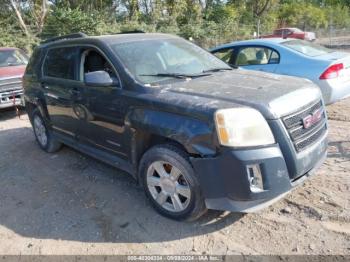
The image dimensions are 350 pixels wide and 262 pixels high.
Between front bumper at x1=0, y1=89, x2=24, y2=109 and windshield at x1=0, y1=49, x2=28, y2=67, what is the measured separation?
1.35m

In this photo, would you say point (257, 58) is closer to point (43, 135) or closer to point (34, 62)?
point (34, 62)

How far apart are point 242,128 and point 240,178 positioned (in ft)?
1.33

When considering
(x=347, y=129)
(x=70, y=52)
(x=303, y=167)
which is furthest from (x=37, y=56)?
(x=347, y=129)

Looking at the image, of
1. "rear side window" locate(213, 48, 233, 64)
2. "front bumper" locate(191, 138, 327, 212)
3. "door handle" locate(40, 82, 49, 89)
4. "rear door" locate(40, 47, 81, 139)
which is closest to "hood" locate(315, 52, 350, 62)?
"rear side window" locate(213, 48, 233, 64)

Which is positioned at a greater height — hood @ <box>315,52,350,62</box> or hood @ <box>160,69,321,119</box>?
hood @ <box>160,69,321,119</box>

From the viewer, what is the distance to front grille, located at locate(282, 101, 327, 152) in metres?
3.16

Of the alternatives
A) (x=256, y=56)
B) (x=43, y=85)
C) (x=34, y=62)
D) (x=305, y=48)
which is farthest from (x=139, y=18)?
(x=43, y=85)

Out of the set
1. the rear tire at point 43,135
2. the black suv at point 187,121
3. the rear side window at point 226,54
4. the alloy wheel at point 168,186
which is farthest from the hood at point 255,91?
the rear side window at point 226,54

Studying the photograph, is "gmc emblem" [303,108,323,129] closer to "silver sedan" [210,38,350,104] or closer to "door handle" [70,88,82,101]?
"door handle" [70,88,82,101]

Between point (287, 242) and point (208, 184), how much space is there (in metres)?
0.85

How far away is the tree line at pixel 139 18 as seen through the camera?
1931cm

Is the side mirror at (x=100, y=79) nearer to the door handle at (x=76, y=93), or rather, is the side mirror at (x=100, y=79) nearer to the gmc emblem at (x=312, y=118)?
the door handle at (x=76, y=93)

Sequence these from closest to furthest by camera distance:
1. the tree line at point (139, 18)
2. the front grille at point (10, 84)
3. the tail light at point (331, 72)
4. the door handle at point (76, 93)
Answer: the door handle at point (76, 93) < the tail light at point (331, 72) < the front grille at point (10, 84) < the tree line at point (139, 18)

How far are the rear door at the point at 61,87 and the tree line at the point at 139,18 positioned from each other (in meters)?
13.6
